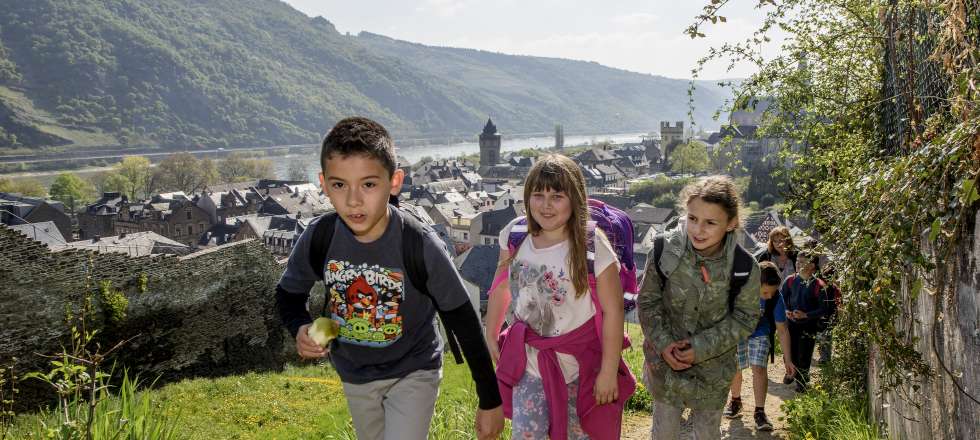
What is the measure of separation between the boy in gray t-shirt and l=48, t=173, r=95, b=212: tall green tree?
79.4 meters

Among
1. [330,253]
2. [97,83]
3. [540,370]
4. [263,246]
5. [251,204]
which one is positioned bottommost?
[251,204]

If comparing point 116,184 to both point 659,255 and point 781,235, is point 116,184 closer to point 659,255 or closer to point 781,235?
point 781,235

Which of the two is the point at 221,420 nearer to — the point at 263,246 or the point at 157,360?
the point at 157,360

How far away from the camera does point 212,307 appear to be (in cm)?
1365

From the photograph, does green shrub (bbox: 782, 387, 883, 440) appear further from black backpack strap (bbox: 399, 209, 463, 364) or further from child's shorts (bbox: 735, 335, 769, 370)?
black backpack strap (bbox: 399, 209, 463, 364)

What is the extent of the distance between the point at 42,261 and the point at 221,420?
593 centimetres

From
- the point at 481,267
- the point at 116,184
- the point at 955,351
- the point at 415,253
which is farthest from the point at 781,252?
the point at 116,184

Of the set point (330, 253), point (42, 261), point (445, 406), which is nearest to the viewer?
point (330, 253)

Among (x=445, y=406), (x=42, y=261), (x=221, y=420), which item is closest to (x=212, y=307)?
(x=42, y=261)

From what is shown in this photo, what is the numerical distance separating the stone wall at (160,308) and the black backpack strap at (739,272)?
9.99m

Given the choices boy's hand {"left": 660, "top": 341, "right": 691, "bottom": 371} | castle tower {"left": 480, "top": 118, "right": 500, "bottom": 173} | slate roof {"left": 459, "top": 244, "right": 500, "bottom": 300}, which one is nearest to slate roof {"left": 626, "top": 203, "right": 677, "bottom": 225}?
slate roof {"left": 459, "top": 244, "right": 500, "bottom": 300}

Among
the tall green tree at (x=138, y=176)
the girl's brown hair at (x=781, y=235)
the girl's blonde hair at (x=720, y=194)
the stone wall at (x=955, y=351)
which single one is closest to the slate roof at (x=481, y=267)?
the girl's brown hair at (x=781, y=235)

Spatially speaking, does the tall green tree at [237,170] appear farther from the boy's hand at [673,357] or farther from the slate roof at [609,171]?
the boy's hand at [673,357]

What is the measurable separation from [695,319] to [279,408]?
545cm
